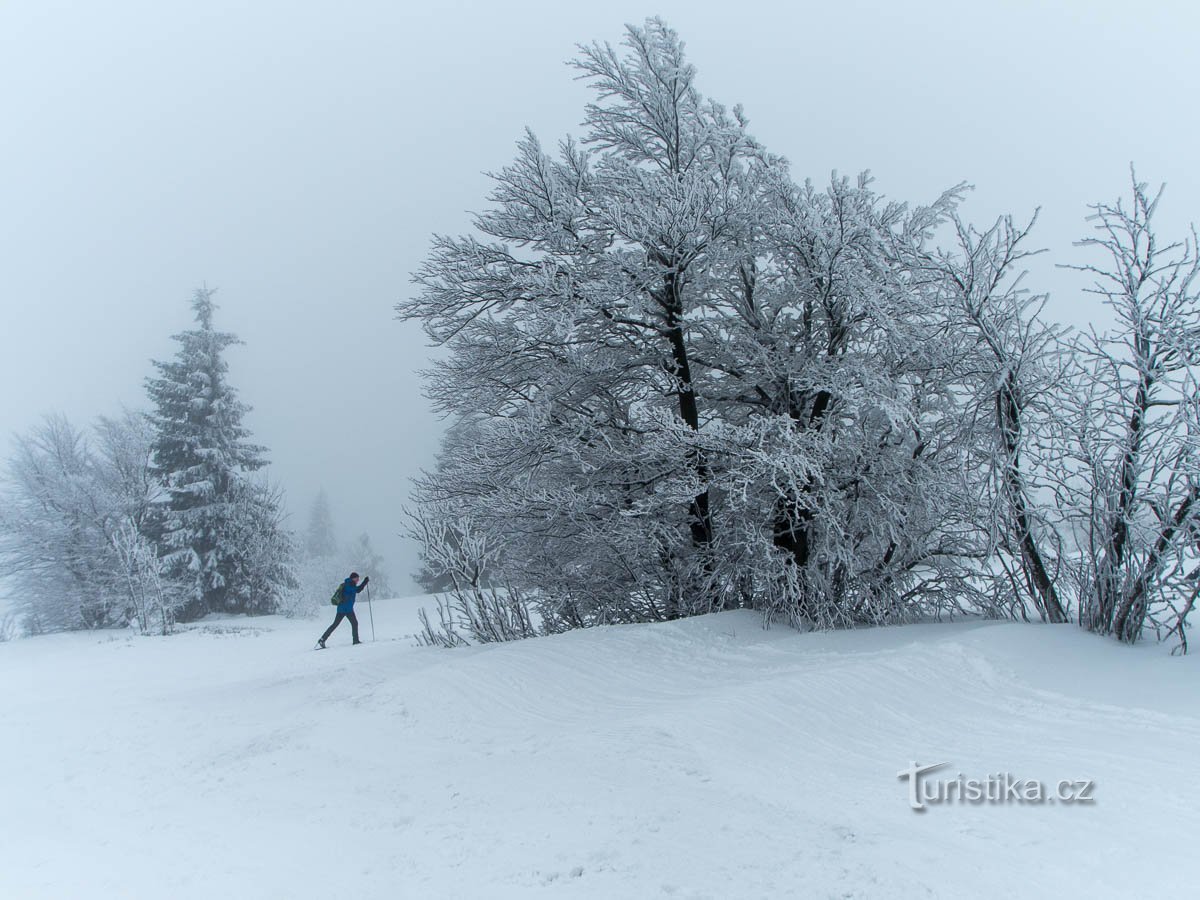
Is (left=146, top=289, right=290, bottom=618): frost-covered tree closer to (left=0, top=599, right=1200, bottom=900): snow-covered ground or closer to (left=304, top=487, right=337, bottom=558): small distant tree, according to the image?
(left=0, top=599, right=1200, bottom=900): snow-covered ground

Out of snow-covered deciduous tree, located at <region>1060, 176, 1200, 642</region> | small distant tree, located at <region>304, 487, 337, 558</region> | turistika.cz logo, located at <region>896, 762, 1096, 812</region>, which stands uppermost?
snow-covered deciduous tree, located at <region>1060, 176, 1200, 642</region>

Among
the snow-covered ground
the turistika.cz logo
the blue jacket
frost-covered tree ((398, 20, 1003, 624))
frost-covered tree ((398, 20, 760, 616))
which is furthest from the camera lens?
the blue jacket

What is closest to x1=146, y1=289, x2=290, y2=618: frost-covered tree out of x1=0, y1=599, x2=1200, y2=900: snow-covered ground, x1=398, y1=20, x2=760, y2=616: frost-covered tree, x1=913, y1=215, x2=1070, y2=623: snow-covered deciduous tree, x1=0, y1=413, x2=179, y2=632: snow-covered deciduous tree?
x1=0, y1=413, x2=179, y2=632: snow-covered deciduous tree

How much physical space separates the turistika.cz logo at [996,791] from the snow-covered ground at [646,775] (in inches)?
2.5

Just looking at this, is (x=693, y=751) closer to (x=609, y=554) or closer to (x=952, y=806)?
(x=952, y=806)

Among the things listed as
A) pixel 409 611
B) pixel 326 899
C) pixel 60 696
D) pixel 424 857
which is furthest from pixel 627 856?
pixel 409 611

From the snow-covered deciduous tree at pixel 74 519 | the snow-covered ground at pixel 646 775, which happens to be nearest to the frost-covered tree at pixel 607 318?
the snow-covered ground at pixel 646 775

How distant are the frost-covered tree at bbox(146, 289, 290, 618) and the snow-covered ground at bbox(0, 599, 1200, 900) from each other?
17440mm

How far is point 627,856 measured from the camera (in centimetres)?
277

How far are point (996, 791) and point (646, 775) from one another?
64.7 inches

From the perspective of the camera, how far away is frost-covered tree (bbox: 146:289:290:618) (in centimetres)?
2255

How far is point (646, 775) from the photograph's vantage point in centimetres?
349

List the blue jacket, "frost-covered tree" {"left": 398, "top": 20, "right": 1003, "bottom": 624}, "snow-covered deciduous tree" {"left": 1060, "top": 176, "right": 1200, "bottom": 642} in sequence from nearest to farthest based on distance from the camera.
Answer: "snow-covered deciduous tree" {"left": 1060, "top": 176, "right": 1200, "bottom": 642}, "frost-covered tree" {"left": 398, "top": 20, "right": 1003, "bottom": 624}, the blue jacket

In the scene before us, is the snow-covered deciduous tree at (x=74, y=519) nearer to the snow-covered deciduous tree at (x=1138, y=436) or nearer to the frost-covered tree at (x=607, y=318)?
the frost-covered tree at (x=607, y=318)
